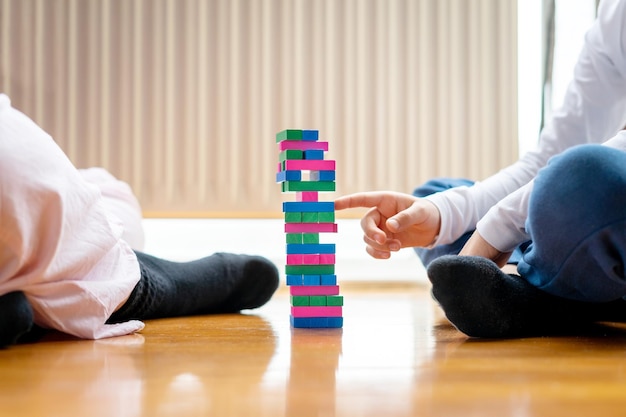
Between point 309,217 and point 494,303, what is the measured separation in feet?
1.15

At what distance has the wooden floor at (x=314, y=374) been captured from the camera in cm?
72

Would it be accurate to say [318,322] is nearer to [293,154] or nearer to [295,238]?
[295,238]

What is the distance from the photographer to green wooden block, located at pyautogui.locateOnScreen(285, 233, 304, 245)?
1.35 meters

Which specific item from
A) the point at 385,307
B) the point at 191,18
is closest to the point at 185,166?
the point at 191,18

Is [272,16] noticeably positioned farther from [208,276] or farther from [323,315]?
[323,315]

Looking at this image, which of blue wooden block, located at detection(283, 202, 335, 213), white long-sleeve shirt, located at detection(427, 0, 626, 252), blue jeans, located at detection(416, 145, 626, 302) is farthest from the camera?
white long-sleeve shirt, located at detection(427, 0, 626, 252)

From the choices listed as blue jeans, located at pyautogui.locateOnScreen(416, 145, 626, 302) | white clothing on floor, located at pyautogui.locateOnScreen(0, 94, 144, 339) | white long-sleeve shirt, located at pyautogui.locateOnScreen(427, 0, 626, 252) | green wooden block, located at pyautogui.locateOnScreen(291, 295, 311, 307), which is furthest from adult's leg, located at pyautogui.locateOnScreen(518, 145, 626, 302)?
white clothing on floor, located at pyautogui.locateOnScreen(0, 94, 144, 339)

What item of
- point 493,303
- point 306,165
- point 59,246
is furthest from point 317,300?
point 59,246

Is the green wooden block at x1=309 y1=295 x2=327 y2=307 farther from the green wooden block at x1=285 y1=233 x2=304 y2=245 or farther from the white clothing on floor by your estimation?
the white clothing on floor

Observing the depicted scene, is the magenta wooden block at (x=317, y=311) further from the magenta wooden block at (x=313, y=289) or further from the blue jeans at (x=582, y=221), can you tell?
the blue jeans at (x=582, y=221)

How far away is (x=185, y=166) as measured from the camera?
304 centimetres

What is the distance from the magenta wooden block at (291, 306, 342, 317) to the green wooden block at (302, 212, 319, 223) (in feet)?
0.48

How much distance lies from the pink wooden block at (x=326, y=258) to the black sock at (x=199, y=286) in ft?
1.00

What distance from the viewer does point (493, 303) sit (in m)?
1.13
